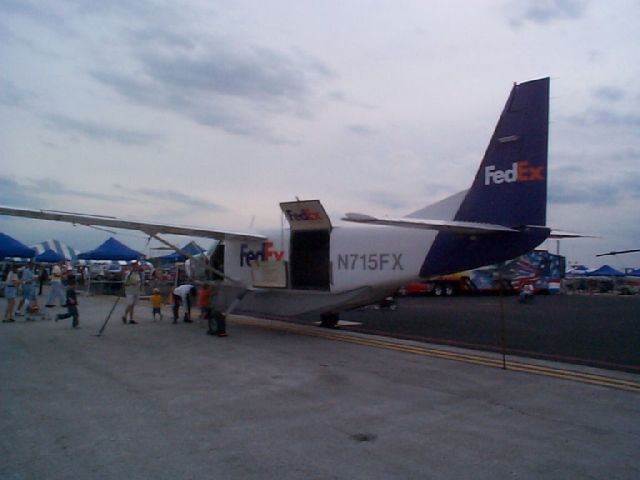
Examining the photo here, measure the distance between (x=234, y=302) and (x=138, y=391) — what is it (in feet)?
28.0

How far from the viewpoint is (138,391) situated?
7.46 m

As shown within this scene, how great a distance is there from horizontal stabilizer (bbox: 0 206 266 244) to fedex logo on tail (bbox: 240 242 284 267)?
382mm

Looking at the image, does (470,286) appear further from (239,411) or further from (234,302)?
(239,411)

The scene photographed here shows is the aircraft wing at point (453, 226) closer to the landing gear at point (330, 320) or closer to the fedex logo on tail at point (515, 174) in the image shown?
the fedex logo on tail at point (515, 174)

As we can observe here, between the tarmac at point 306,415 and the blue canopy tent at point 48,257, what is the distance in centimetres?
3009

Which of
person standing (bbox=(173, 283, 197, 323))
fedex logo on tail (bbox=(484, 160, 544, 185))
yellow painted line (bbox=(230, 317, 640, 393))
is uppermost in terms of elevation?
fedex logo on tail (bbox=(484, 160, 544, 185))

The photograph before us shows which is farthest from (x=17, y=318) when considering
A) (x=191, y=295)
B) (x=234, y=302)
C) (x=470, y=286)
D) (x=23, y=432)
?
(x=470, y=286)

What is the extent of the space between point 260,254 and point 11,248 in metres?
15.6

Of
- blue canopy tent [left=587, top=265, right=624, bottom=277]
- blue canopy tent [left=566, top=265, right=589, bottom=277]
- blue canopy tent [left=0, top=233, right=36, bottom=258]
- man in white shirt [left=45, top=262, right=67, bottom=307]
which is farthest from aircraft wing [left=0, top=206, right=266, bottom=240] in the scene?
blue canopy tent [left=566, top=265, right=589, bottom=277]

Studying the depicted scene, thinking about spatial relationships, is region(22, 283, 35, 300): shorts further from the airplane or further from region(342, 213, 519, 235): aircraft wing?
region(342, 213, 519, 235): aircraft wing

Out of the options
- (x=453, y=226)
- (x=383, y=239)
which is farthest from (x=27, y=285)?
(x=453, y=226)

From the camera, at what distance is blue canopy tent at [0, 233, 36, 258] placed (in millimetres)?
24875

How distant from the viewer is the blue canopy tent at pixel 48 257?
38.3m

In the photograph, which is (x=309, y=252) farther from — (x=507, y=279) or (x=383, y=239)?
(x=507, y=279)
